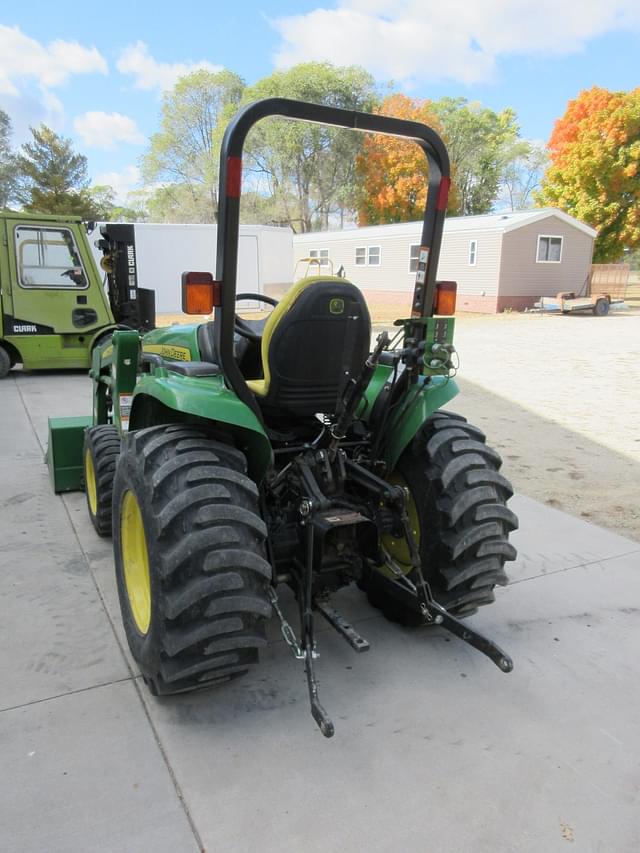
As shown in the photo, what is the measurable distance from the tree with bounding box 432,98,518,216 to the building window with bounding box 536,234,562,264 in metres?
23.9

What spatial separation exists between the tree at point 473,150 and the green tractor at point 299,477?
46.1 meters

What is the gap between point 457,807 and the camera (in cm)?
202

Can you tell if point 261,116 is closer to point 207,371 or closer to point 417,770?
point 207,371

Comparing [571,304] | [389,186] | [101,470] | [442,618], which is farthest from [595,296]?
[442,618]

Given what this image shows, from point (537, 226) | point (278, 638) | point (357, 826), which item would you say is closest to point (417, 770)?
point (357, 826)

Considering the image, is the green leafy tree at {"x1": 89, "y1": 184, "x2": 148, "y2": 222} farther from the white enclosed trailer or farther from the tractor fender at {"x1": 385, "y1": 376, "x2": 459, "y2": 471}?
Result: the tractor fender at {"x1": 385, "y1": 376, "x2": 459, "y2": 471}

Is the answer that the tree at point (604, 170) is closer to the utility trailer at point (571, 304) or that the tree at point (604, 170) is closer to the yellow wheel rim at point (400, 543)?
the utility trailer at point (571, 304)

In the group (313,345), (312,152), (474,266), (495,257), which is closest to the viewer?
(313,345)

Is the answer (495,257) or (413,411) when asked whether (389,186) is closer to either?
(495,257)

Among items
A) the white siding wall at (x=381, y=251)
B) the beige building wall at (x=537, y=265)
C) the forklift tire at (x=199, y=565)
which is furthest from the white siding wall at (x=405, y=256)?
the forklift tire at (x=199, y=565)

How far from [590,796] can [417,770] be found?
561mm

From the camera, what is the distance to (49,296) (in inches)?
377

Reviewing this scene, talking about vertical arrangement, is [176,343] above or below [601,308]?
above

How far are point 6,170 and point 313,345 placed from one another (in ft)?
164
